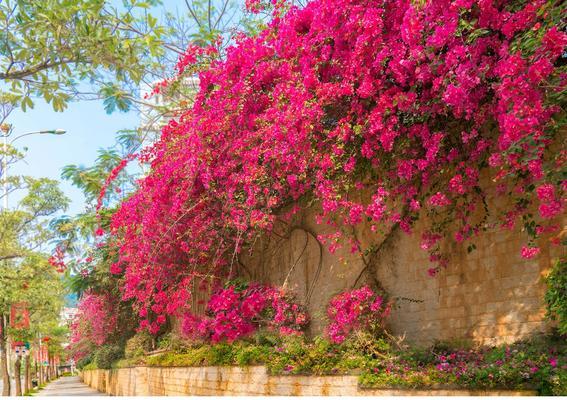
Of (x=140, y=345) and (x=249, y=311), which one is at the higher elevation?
(x=249, y=311)

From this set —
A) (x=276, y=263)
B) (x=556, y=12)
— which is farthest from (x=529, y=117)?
(x=276, y=263)

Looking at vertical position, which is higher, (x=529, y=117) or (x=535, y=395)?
(x=529, y=117)

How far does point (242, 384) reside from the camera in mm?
12180

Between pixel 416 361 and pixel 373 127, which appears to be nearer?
pixel 373 127

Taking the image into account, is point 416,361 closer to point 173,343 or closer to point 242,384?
point 242,384

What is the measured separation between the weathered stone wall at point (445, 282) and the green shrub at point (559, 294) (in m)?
0.77

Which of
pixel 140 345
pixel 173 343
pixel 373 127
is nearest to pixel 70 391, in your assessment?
pixel 140 345

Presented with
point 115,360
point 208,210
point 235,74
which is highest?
point 235,74

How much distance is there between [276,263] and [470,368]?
693 centimetres

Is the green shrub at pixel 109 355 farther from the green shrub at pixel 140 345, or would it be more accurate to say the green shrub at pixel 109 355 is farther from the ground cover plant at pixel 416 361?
the ground cover plant at pixel 416 361

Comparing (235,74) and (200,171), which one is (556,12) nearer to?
(235,74)

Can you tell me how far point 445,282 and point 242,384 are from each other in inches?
187

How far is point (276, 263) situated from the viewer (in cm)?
1415

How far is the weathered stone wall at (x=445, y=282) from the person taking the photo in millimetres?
8164
